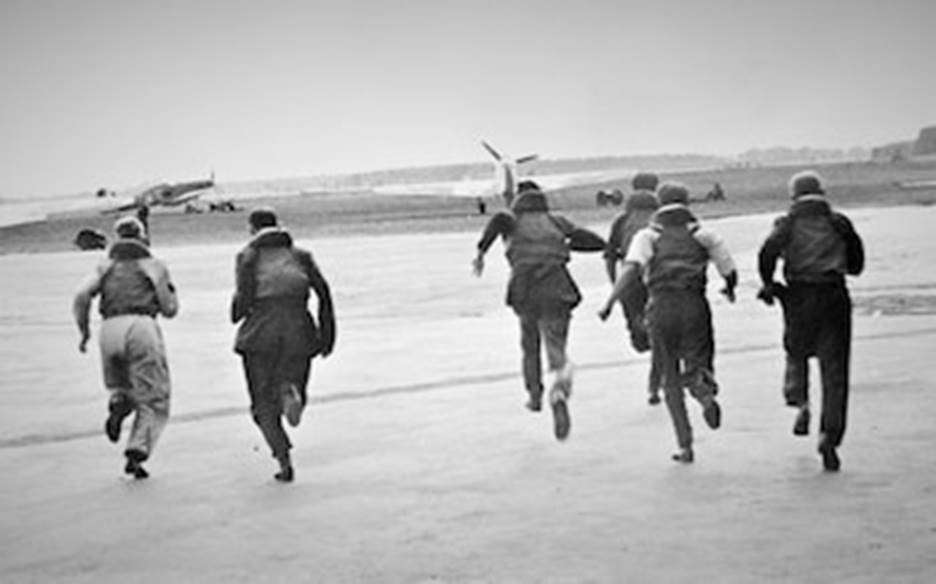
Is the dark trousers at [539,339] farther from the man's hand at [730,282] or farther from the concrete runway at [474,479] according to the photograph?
the man's hand at [730,282]

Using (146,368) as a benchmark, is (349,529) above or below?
below

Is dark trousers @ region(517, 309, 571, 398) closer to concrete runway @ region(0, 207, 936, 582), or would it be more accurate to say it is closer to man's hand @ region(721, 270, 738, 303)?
concrete runway @ region(0, 207, 936, 582)

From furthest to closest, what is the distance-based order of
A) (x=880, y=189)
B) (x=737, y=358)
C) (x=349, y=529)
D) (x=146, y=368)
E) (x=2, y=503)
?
(x=880, y=189)
(x=737, y=358)
(x=146, y=368)
(x=2, y=503)
(x=349, y=529)

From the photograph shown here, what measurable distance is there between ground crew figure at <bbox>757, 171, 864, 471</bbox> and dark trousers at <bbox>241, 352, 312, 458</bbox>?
3.29m

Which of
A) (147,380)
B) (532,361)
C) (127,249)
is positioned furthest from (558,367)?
(127,249)

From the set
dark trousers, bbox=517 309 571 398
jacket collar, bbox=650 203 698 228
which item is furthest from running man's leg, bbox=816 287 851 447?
dark trousers, bbox=517 309 571 398

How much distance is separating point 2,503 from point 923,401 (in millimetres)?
7038

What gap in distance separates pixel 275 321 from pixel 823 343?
3735mm

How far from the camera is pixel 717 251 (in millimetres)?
9727

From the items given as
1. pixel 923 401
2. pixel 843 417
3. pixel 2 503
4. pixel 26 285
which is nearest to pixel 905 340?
pixel 923 401

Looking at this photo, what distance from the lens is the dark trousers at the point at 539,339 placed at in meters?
11.3

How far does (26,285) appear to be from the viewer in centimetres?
3403

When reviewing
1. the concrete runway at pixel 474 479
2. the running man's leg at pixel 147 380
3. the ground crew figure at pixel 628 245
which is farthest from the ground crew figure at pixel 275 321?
the ground crew figure at pixel 628 245

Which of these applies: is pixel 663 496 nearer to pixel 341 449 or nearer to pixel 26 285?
pixel 341 449
